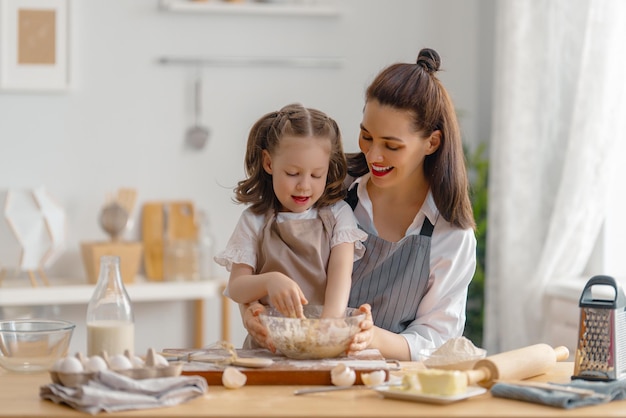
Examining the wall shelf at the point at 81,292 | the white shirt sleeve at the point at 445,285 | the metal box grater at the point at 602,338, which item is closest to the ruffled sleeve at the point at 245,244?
the white shirt sleeve at the point at 445,285

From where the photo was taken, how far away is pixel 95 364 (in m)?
1.77

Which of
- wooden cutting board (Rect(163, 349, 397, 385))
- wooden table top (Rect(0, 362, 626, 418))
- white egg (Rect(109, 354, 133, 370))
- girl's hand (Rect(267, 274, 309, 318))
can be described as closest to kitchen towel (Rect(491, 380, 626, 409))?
wooden table top (Rect(0, 362, 626, 418))

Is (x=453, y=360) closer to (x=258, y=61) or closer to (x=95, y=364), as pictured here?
(x=95, y=364)

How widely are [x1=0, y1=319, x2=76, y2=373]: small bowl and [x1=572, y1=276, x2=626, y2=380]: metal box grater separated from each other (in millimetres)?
1044

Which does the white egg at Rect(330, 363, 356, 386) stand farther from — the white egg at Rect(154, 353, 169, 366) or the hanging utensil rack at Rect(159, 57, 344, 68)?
the hanging utensil rack at Rect(159, 57, 344, 68)

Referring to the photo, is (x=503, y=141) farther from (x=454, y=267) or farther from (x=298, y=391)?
(x=298, y=391)

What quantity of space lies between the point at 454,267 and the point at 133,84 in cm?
251

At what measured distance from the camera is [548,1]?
4199 millimetres

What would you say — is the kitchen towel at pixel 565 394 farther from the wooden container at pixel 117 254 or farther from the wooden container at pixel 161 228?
the wooden container at pixel 161 228

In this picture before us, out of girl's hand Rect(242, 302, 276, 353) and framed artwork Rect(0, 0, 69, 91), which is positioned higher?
framed artwork Rect(0, 0, 69, 91)

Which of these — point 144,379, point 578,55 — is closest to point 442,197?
point 144,379

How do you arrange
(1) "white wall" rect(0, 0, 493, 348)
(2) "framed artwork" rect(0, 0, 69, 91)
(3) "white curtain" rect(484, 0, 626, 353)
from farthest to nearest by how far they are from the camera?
(1) "white wall" rect(0, 0, 493, 348)
(2) "framed artwork" rect(0, 0, 69, 91)
(3) "white curtain" rect(484, 0, 626, 353)

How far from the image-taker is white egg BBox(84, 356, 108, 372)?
5.80 ft

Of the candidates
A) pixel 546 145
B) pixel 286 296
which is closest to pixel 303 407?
pixel 286 296
